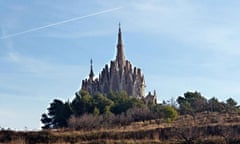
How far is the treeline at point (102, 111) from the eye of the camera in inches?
1467

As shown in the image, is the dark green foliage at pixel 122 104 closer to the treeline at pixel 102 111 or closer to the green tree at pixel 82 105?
the treeline at pixel 102 111

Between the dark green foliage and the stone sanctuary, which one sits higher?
the stone sanctuary

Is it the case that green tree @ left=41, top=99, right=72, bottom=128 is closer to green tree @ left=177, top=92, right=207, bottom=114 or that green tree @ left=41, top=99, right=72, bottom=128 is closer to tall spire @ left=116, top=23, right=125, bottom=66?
green tree @ left=177, top=92, right=207, bottom=114

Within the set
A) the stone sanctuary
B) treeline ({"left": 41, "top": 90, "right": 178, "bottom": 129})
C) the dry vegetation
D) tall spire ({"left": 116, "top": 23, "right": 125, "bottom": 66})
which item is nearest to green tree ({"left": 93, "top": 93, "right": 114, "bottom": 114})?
treeline ({"left": 41, "top": 90, "right": 178, "bottom": 129})

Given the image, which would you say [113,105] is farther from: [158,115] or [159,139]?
[159,139]

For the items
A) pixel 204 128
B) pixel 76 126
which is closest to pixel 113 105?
pixel 76 126

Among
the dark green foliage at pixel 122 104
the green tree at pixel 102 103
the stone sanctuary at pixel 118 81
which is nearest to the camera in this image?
the green tree at pixel 102 103

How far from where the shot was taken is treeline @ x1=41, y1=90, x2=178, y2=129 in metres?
37.2

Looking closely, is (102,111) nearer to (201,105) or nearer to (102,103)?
(102,103)

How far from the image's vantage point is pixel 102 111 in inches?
1676

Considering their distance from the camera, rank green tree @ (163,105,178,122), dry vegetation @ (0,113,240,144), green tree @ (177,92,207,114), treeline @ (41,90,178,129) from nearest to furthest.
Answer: dry vegetation @ (0,113,240,144) < green tree @ (163,105,178,122) < treeline @ (41,90,178,129) < green tree @ (177,92,207,114)

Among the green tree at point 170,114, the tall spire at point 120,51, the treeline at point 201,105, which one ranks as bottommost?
the green tree at point 170,114

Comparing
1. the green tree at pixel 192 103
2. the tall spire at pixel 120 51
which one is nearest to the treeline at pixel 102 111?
the green tree at pixel 192 103

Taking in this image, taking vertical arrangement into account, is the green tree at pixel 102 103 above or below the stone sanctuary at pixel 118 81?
below
